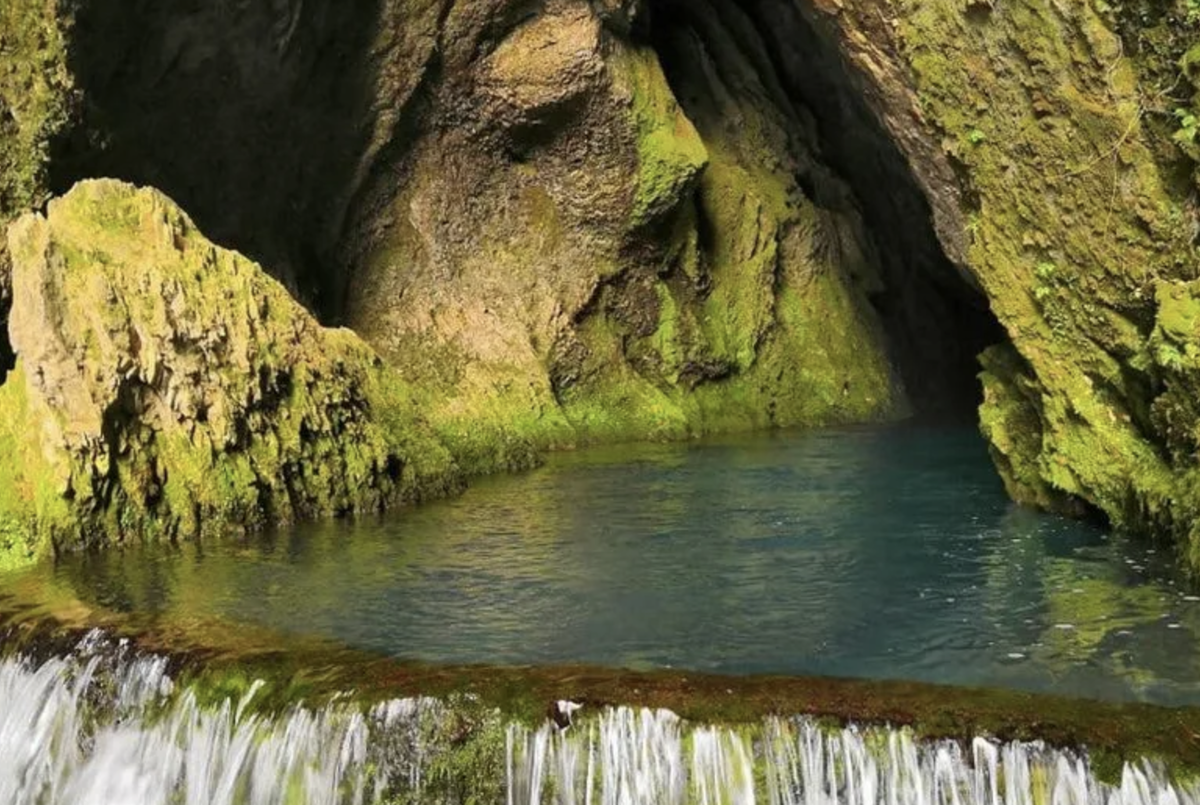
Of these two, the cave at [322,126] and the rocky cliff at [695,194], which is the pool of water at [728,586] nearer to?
the rocky cliff at [695,194]

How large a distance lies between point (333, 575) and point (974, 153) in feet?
22.5

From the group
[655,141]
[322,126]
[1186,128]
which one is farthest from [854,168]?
[1186,128]

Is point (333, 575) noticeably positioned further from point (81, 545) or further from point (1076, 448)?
point (1076, 448)

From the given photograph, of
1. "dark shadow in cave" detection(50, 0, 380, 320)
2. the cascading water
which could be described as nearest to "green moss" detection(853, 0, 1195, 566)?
the cascading water

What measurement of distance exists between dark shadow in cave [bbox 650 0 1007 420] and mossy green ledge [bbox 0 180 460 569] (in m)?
14.6

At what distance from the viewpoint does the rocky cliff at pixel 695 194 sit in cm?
1001

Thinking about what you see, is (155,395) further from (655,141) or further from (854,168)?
(854,168)

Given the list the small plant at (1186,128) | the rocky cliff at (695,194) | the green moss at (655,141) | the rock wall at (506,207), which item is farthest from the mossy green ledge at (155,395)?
the green moss at (655,141)

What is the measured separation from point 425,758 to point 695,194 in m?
18.8

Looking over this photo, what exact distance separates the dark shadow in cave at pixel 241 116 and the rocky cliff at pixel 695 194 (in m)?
0.05

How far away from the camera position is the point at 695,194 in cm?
2402

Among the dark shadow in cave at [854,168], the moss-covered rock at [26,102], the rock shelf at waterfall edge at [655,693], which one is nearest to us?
the rock shelf at waterfall edge at [655,693]

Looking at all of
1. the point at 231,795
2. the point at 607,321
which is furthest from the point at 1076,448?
the point at 607,321

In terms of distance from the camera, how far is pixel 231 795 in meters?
6.73
